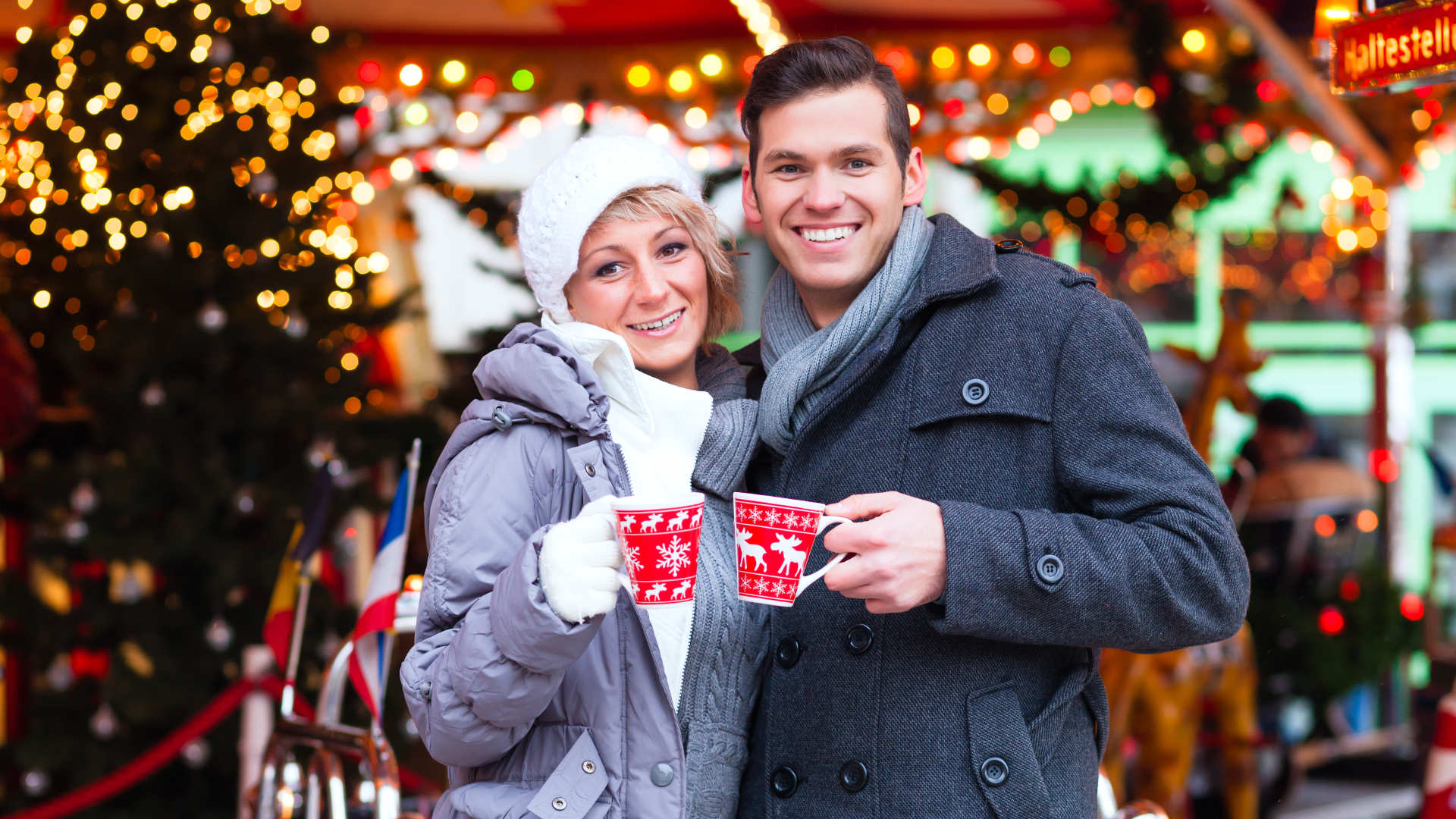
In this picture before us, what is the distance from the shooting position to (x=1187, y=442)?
1.84 meters

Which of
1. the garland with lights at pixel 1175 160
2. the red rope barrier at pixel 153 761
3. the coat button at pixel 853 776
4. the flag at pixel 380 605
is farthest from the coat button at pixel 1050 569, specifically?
the garland with lights at pixel 1175 160

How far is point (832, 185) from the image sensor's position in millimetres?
1981

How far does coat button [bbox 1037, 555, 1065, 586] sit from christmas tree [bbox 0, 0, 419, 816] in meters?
3.28

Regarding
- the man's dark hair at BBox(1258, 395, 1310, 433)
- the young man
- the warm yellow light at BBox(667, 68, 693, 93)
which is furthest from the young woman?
the warm yellow light at BBox(667, 68, 693, 93)

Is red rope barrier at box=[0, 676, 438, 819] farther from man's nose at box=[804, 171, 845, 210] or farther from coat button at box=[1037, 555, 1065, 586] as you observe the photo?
coat button at box=[1037, 555, 1065, 586]

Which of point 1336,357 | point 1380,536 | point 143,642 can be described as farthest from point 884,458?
point 1336,357

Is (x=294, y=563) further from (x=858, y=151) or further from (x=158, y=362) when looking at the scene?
(x=858, y=151)

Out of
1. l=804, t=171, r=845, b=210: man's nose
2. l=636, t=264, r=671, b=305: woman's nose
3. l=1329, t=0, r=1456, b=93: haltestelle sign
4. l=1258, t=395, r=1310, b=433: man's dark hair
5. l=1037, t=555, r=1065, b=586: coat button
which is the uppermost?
l=1329, t=0, r=1456, b=93: haltestelle sign

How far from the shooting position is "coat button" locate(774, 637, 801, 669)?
1928 millimetres

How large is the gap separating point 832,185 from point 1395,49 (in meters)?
1.03

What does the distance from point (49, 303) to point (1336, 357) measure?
25.2 feet

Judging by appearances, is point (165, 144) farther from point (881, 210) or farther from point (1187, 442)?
point (1187, 442)

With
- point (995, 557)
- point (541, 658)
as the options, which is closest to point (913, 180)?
point (995, 557)

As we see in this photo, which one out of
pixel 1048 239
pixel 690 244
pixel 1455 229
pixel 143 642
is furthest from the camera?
pixel 1455 229
